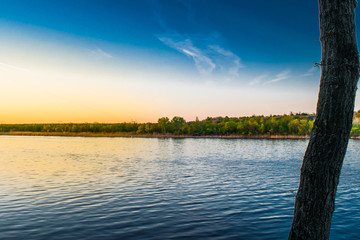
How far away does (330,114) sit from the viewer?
4.10 meters

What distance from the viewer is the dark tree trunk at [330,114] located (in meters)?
4.07

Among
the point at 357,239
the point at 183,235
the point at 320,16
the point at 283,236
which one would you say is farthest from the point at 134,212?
the point at 320,16

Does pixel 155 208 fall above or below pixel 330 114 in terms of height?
below

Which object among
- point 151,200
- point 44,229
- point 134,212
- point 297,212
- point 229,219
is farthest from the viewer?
point 151,200

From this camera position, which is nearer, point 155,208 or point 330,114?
point 330,114

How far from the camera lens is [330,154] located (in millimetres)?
4145

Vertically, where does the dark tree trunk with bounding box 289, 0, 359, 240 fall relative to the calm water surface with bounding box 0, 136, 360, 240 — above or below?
above

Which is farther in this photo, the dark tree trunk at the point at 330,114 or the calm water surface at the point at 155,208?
the calm water surface at the point at 155,208

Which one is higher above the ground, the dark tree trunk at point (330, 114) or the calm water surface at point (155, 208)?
the dark tree trunk at point (330, 114)

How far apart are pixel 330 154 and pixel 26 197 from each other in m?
15.6

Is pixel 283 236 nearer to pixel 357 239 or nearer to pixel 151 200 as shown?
pixel 357 239

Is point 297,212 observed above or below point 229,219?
above

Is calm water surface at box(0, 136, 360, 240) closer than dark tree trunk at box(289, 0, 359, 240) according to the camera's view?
No

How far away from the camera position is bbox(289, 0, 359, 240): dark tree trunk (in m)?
4.07
